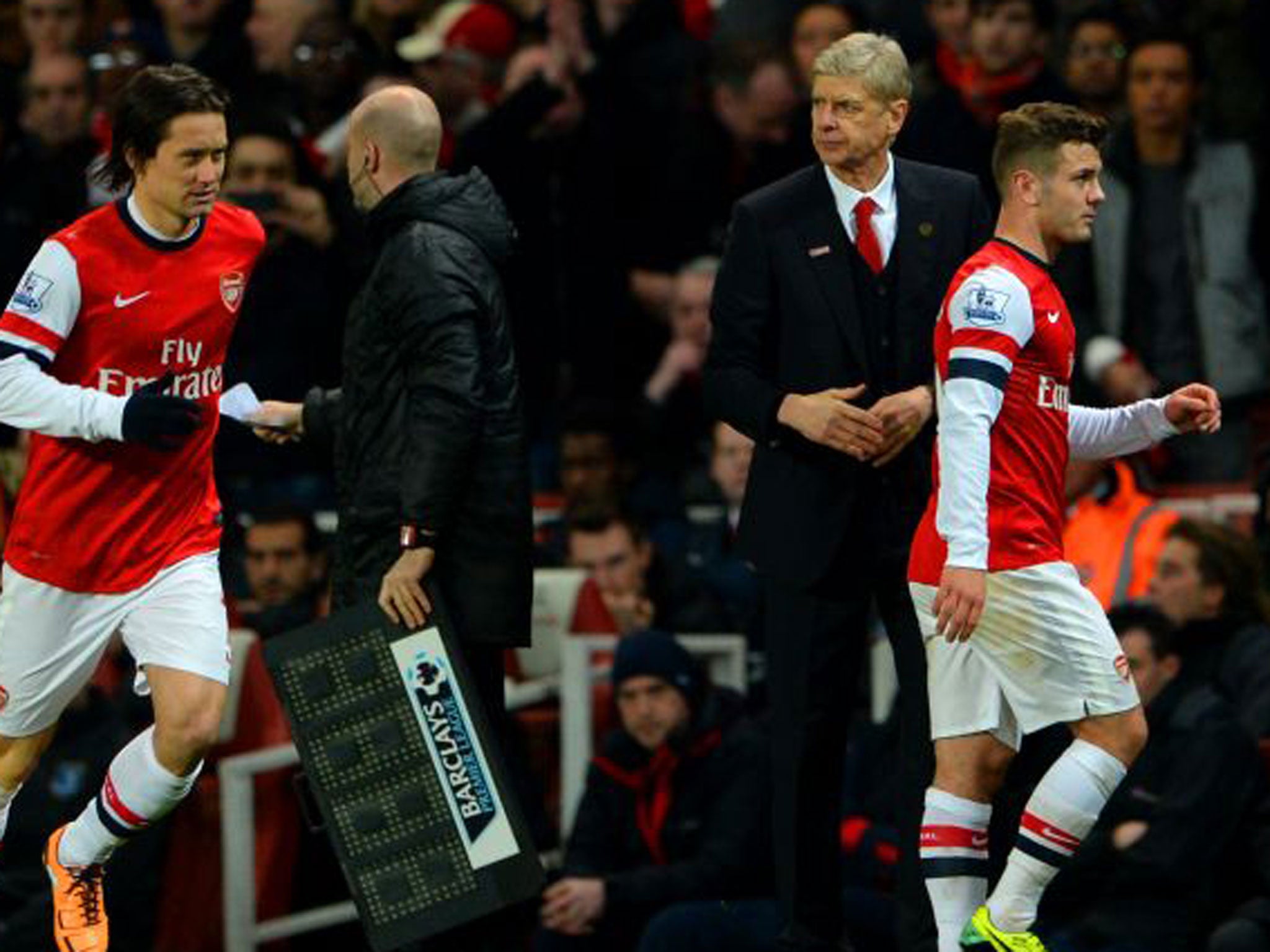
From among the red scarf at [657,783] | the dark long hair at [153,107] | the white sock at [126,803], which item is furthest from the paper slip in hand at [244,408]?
the red scarf at [657,783]

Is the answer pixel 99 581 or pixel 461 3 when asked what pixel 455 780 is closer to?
pixel 99 581

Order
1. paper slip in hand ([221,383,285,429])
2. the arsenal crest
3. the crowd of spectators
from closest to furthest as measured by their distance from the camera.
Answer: the arsenal crest → paper slip in hand ([221,383,285,429]) → the crowd of spectators

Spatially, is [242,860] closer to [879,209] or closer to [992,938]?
[879,209]

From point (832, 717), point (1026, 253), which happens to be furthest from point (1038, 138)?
point (832, 717)

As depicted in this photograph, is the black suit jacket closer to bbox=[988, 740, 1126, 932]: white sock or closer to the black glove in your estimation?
bbox=[988, 740, 1126, 932]: white sock

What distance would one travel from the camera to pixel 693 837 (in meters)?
10.5

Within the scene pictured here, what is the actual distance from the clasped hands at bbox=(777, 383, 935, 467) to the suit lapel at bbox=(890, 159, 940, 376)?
19 cm

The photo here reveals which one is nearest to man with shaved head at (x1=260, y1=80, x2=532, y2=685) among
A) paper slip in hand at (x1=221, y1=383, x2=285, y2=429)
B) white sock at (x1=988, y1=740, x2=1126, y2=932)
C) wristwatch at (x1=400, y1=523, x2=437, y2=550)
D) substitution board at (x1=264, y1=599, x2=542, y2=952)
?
wristwatch at (x1=400, y1=523, x2=437, y2=550)

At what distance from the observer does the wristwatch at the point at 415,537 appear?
27.8 ft

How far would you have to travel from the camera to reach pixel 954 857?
25.7ft

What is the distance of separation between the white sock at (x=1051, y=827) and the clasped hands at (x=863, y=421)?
91 centimetres

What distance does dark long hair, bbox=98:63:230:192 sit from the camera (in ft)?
27.3

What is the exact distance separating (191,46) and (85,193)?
852mm

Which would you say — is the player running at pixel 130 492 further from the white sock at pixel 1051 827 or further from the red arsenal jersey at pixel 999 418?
the white sock at pixel 1051 827
